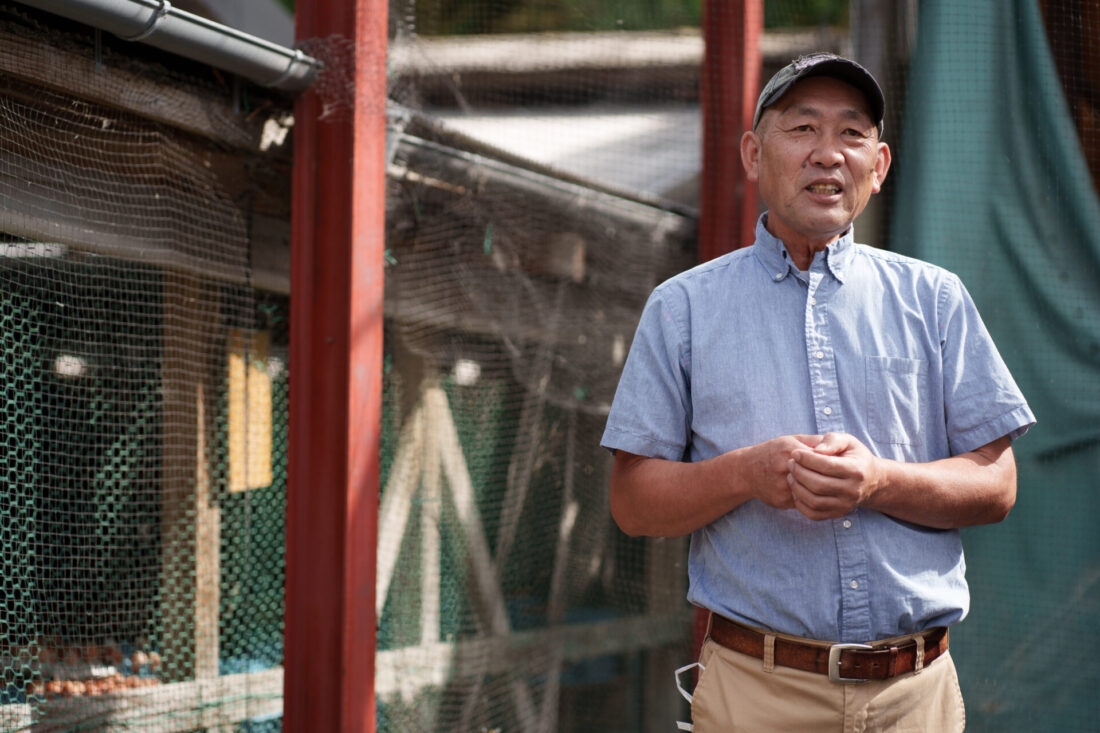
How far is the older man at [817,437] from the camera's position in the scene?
167 cm

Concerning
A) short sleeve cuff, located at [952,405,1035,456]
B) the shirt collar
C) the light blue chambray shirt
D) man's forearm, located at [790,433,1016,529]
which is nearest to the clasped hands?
man's forearm, located at [790,433,1016,529]

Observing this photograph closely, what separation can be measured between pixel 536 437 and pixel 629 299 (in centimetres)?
73

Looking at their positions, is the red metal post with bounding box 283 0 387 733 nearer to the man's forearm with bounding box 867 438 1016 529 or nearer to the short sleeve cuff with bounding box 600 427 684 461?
the short sleeve cuff with bounding box 600 427 684 461

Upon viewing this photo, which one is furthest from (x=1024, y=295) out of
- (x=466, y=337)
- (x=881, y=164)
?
(x=881, y=164)

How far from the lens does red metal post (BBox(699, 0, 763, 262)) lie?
3.97m

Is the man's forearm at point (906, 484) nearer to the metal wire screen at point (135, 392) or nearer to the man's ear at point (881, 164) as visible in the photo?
the man's ear at point (881, 164)

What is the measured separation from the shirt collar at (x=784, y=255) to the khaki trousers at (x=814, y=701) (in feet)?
2.08

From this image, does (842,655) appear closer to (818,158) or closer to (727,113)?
(818,158)

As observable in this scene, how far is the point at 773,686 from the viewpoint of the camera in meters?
1.70

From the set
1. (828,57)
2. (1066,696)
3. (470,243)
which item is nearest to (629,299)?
(470,243)

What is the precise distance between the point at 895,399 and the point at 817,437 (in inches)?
8.9

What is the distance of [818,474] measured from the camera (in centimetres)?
153

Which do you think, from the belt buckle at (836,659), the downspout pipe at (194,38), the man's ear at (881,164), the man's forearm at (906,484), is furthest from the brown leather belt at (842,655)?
the downspout pipe at (194,38)

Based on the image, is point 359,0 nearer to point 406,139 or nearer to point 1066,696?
point 406,139
